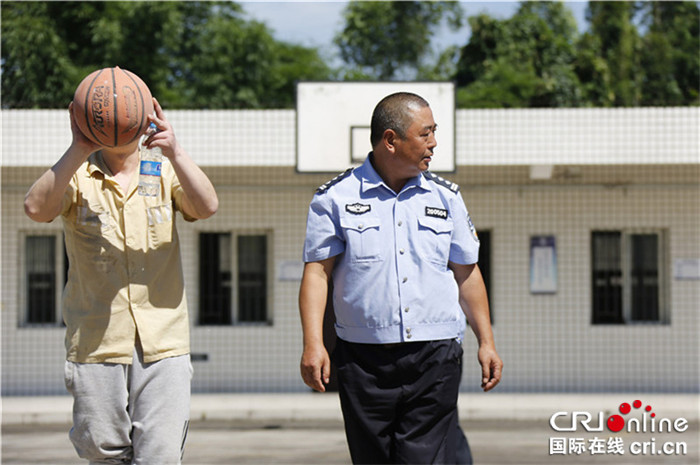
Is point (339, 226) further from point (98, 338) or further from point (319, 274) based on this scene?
point (98, 338)

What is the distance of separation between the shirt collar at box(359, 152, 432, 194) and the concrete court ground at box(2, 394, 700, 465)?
5.14 meters

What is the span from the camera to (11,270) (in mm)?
13625

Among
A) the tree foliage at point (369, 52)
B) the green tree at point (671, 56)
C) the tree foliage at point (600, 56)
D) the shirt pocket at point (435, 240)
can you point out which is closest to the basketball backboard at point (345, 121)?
the shirt pocket at point (435, 240)

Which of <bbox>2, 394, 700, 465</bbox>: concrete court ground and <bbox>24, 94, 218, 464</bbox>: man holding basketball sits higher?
<bbox>24, 94, 218, 464</bbox>: man holding basketball

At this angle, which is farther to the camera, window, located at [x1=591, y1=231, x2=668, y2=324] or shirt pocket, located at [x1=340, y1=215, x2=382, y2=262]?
window, located at [x1=591, y1=231, x2=668, y2=324]

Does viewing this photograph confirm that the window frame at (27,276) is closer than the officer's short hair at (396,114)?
No

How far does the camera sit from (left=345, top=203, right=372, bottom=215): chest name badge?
4.06 m

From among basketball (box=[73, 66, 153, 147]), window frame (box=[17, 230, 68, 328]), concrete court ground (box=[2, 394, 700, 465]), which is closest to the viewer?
basketball (box=[73, 66, 153, 147])

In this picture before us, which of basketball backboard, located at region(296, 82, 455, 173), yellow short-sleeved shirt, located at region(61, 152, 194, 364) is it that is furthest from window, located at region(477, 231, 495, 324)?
yellow short-sleeved shirt, located at region(61, 152, 194, 364)

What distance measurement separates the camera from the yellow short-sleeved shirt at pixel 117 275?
391cm

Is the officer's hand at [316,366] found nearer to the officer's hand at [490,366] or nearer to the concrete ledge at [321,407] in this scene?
the officer's hand at [490,366]

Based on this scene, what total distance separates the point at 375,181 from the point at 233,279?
1000 cm

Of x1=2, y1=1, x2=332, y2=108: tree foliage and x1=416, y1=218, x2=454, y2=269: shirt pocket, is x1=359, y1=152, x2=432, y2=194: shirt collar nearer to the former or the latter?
x1=416, y1=218, x2=454, y2=269: shirt pocket

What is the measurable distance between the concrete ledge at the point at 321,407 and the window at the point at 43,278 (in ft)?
4.40
